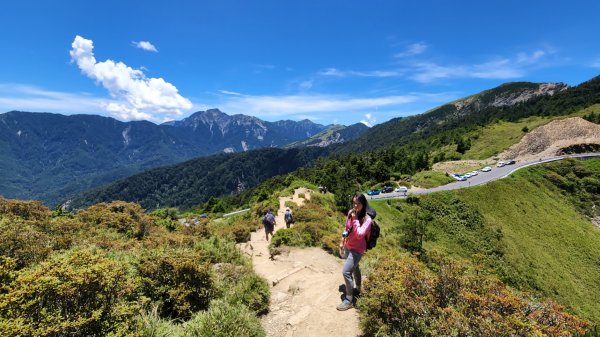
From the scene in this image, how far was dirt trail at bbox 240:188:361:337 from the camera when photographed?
22.0 feet

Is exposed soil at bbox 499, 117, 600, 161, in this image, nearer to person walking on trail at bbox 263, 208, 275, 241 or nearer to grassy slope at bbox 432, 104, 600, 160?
grassy slope at bbox 432, 104, 600, 160

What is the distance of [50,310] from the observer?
423cm

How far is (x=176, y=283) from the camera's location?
22.1ft

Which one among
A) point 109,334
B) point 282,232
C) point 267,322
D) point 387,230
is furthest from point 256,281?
point 387,230

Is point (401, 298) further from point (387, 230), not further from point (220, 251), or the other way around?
point (387, 230)

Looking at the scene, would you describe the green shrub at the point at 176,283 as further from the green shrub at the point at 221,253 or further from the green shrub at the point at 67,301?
the green shrub at the point at 221,253

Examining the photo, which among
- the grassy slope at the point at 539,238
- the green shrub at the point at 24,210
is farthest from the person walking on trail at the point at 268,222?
the grassy slope at the point at 539,238

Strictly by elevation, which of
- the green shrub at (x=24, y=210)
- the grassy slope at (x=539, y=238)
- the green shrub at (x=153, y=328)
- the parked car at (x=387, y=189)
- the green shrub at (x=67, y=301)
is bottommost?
the grassy slope at (x=539, y=238)

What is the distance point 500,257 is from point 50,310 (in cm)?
3120

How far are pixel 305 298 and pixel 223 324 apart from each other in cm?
326

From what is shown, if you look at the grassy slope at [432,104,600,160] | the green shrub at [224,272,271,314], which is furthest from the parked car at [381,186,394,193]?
the green shrub at [224,272,271,314]

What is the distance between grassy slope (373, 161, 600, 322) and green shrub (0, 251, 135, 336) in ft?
72.5

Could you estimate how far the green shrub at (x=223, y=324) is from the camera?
5297 millimetres

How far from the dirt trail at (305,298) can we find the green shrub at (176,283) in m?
1.74
